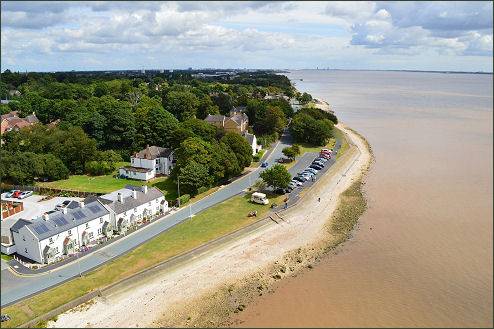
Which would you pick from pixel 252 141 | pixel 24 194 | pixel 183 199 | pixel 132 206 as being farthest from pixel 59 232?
pixel 252 141

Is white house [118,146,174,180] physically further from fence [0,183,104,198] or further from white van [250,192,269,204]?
white van [250,192,269,204]

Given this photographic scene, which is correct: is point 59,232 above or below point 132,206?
below

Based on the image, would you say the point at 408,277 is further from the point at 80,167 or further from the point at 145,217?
the point at 80,167

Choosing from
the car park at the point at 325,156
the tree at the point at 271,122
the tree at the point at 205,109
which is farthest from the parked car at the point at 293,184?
the tree at the point at 205,109

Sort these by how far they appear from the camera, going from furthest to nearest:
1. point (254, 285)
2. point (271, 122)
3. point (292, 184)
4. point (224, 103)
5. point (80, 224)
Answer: point (224, 103) < point (271, 122) < point (292, 184) < point (80, 224) < point (254, 285)

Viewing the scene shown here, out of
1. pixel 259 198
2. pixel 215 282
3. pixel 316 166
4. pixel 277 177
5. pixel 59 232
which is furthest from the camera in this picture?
pixel 316 166

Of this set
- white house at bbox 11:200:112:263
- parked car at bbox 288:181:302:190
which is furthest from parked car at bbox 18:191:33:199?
parked car at bbox 288:181:302:190

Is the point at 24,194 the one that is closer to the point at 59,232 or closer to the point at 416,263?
the point at 59,232
